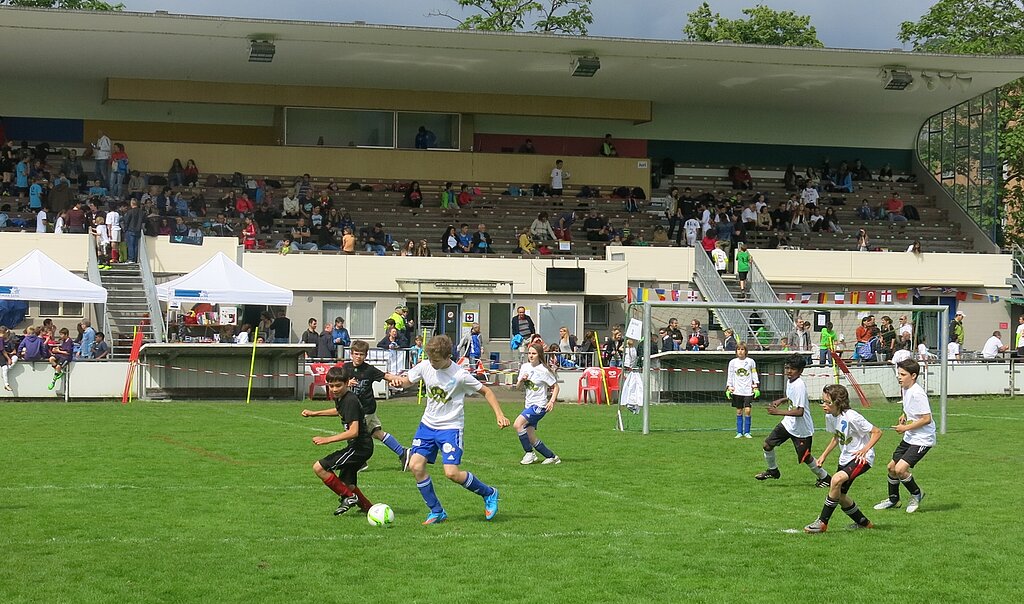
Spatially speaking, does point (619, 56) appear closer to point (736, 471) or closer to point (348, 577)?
point (736, 471)

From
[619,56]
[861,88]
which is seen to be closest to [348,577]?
[619,56]

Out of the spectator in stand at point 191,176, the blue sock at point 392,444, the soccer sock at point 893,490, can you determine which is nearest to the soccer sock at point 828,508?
the soccer sock at point 893,490

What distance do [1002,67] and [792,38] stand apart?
21.4 m

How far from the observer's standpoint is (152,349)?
95.1 feet

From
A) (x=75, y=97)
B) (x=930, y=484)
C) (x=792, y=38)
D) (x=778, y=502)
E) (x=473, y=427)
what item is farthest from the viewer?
(x=792, y=38)

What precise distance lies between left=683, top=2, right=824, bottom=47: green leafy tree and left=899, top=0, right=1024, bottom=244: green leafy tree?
766cm

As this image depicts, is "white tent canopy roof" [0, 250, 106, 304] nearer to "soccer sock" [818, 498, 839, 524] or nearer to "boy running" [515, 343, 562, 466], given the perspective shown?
"boy running" [515, 343, 562, 466]

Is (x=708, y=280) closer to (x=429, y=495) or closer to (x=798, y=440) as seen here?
(x=798, y=440)

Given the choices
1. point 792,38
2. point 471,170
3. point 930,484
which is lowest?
point 930,484

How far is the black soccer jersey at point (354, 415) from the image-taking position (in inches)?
488

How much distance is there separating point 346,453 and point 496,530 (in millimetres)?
1677

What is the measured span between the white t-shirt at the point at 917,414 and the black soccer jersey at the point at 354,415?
18.2 feet

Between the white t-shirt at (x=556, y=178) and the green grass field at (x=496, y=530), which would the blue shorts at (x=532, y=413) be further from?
the white t-shirt at (x=556, y=178)

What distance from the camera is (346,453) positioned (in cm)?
1256
